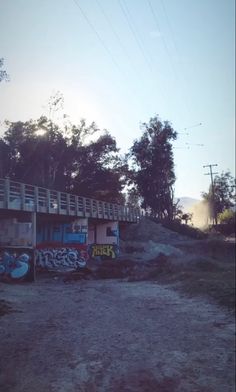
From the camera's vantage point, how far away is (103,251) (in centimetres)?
4053

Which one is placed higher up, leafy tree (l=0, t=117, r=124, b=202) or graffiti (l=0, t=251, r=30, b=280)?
leafy tree (l=0, t=117, r=124, b=202)

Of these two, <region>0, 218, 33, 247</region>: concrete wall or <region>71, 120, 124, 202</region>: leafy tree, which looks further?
<region>71, 120, 124, 202</region>: leafy tree

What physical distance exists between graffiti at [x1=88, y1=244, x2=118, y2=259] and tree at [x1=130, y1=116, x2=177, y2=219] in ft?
102

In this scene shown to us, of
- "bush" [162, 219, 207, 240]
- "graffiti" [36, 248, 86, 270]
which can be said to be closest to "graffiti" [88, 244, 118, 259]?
"graffiti" [36, 248, 86, 270]

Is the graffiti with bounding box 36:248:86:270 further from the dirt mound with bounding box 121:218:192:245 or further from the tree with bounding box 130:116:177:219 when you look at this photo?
the tree with bounding box 130:116:177:219

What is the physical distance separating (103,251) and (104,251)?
0.13 m

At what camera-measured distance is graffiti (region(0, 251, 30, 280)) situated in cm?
2472

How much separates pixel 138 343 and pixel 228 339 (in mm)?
3086

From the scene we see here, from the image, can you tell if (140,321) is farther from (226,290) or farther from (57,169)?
(57,169)

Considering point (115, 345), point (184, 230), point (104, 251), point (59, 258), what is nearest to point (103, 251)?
point (104, 251)

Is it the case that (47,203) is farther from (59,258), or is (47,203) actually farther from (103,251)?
(103,251)

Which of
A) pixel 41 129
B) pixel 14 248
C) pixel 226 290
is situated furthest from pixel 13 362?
pixel 41 129

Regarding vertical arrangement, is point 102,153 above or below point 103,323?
above

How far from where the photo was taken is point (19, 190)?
28125 mm
